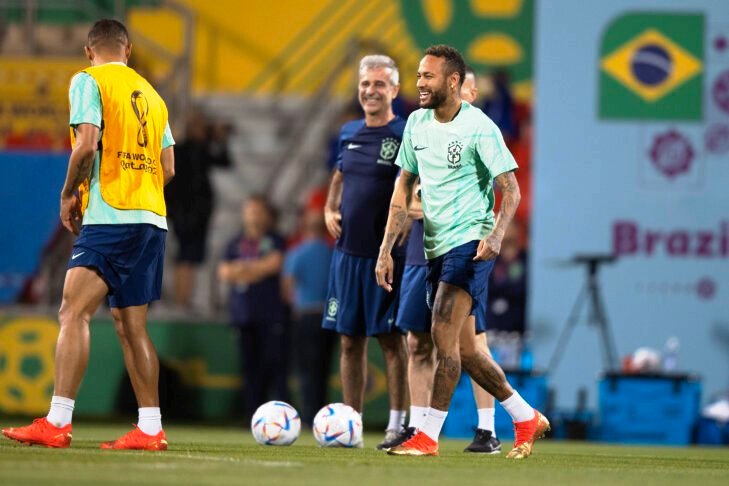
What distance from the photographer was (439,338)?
305 inches

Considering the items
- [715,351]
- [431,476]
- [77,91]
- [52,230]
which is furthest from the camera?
[52,230]

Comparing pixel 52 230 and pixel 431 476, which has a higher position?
pixel 52 230

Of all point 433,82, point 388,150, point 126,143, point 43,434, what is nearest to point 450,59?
point 433,82

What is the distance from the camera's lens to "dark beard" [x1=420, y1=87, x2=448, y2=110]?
25.9ft

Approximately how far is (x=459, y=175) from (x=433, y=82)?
0.53 m

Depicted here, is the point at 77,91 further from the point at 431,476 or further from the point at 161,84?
the point at 161,84

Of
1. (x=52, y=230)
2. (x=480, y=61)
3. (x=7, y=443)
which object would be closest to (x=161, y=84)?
(x=52, y=230)

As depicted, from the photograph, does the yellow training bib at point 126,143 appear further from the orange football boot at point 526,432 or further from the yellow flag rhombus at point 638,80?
the yellow flag rhombus at point 638,80

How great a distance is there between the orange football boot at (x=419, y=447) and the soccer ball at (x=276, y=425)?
3.40 feet

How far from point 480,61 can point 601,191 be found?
8.51 ft

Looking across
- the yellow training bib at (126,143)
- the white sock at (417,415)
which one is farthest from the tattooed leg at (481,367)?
the yellow training bib at (126,143)

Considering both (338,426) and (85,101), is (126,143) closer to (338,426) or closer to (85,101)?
(85,101)

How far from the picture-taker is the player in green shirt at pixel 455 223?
7.73 meters

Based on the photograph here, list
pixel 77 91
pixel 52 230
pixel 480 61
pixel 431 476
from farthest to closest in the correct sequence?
1. pixel 480 61
2. pixel 52 230
3. pixel 77 91
4. pixel 431 476
